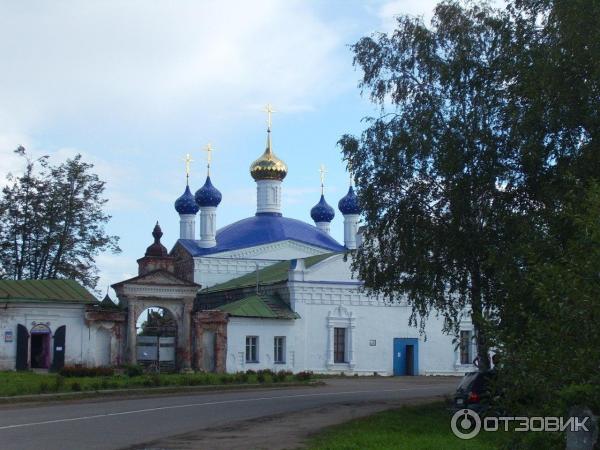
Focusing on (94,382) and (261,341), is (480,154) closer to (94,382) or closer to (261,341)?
(94,382)

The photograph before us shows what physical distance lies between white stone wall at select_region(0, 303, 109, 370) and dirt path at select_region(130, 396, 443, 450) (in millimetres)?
16696

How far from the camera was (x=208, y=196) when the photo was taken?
2036 inches

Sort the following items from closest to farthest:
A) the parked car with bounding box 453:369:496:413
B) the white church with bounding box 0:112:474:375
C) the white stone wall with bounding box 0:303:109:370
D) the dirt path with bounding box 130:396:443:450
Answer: the dirt path with bounding box 130:396:443:450 → the parked car with bounding box 453:369:496:413 → the white stone wall with bounding box 0:303:109:370 → the white church with bounding box 0:112:474:375

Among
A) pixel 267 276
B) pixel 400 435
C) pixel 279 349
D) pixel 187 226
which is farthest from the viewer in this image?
pixel 187 226

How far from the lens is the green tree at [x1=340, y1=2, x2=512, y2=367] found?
20672mm

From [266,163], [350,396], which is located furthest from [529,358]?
[266,163]

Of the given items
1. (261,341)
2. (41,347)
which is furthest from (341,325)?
(41,347)

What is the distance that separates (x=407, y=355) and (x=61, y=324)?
16.4 m

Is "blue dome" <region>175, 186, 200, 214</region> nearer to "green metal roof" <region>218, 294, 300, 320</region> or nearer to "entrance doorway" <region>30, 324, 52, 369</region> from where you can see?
"green metal roof" <region>218, 294, 300, 320</region>

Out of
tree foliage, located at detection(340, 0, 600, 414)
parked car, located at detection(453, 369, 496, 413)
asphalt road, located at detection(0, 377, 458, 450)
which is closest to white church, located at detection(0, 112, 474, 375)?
asphalt road, located at detection(0, 377, 458, 450)

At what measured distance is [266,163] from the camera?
5300 centimetres

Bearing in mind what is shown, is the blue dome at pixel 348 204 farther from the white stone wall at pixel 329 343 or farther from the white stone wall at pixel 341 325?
the white stone wall at pixel 329 343

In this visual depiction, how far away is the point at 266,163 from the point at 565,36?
35777 mm

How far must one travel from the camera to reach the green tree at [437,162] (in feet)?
67.8
